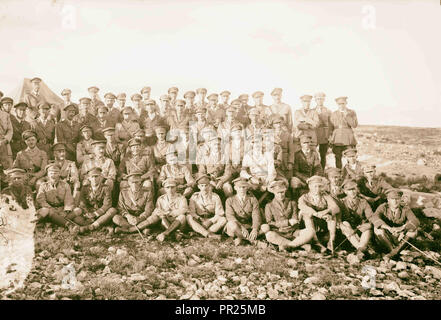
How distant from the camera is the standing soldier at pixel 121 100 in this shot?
8.17 metres

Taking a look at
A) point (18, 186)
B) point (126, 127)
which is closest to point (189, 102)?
point (126, 127)

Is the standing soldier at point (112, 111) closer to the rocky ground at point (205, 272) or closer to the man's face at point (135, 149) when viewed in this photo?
the man's face at point (135, 149)

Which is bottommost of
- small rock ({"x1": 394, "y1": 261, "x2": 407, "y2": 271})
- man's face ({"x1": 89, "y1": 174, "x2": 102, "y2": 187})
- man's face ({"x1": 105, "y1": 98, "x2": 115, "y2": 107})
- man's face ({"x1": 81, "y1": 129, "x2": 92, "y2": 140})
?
small rock ({"x1": 394, "y1": 261, "x2": 407, "y2": 271})

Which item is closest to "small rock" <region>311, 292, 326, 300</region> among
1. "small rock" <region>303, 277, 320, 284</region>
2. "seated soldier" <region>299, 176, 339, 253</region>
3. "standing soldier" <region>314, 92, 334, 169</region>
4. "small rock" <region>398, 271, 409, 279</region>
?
"small rock" <region>303, 277, 320, 284</region>

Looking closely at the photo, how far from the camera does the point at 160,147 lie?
7.69 metres

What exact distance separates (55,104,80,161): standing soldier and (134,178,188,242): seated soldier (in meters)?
1.78

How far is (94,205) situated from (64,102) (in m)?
2.16

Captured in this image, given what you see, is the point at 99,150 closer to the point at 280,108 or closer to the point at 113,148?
the point at 113,148

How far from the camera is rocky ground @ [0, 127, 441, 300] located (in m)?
6.72

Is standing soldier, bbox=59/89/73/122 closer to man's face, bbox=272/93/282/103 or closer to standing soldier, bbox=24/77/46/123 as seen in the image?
standing soldier, bbox=24/77/46/123

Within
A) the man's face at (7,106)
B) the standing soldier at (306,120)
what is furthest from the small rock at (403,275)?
the man's face at (7,106)

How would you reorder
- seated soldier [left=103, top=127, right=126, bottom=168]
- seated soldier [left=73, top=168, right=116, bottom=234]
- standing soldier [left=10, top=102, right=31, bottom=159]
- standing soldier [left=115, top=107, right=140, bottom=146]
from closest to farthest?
1. seated soldier [left=73, top=168, right=116, bottom=234]
2. seated soldier [left=103, top=127, right=126, bottom=168]
3. standing soldier [left=10, top=102, right=31, bottom=159]
4. standing soldier [left=115, top=107, right=140, bottom=146]

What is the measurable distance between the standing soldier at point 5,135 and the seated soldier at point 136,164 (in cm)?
195
